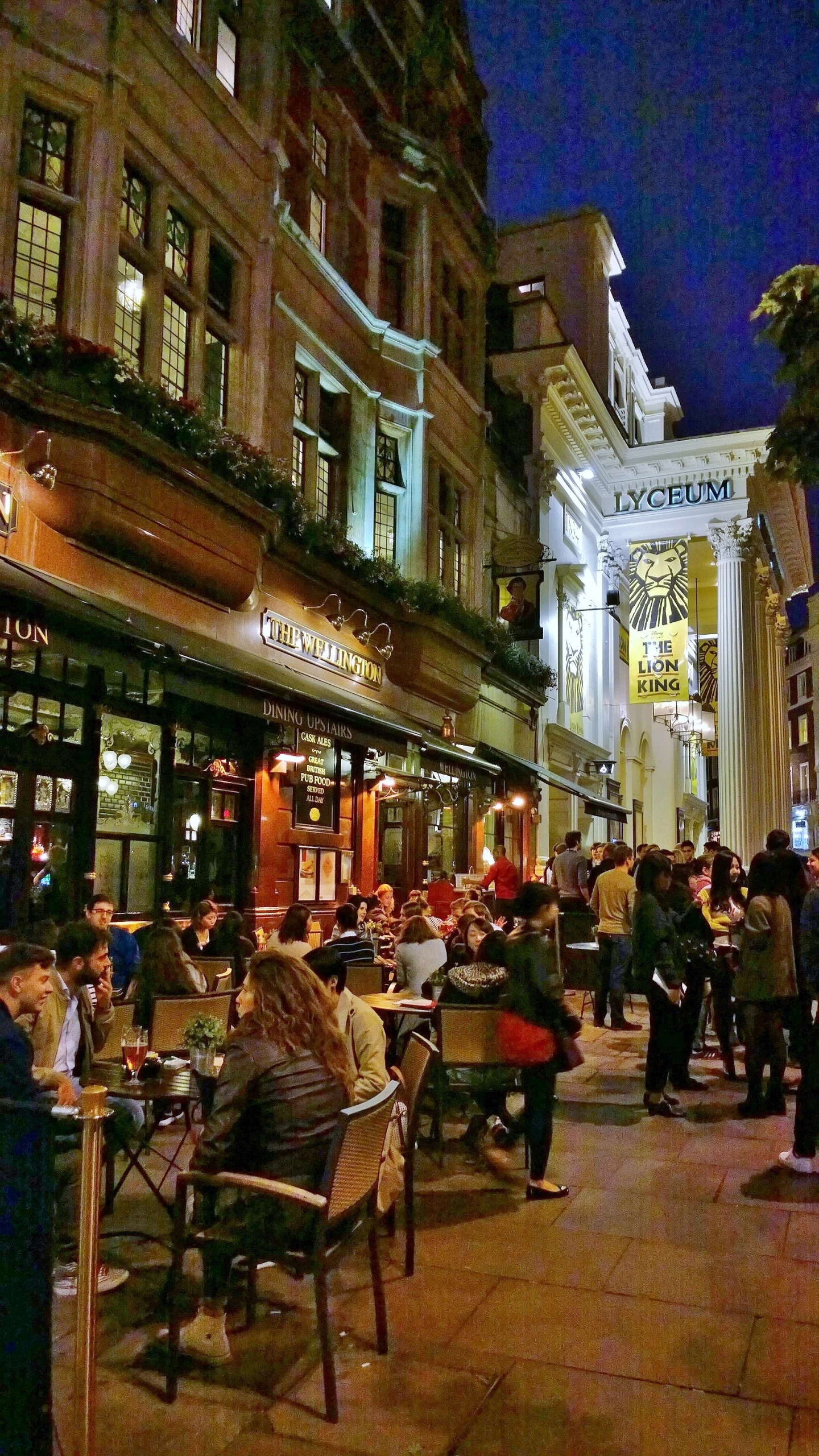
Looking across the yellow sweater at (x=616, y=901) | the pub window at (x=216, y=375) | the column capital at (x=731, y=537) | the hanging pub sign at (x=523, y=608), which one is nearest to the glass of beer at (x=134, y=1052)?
the yellow sweater at (x=616, y=901)

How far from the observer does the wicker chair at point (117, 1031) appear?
19.4 feet

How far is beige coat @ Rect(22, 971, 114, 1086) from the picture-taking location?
185 inches

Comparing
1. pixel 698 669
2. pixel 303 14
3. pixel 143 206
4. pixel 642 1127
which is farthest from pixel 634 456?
pixel 642 1127

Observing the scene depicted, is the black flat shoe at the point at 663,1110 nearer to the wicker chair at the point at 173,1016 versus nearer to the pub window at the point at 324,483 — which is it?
the wicker chair at the point at 173,1016

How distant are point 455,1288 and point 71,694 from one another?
6.89 metres

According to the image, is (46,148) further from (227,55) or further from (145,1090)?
(145,1090)

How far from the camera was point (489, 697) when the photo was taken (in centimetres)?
2011

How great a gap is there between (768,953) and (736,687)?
24600 millimetres

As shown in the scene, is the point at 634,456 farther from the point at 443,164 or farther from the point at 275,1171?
the point at 275,1171

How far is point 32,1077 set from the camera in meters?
2.90

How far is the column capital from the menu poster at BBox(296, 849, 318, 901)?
67.0ft

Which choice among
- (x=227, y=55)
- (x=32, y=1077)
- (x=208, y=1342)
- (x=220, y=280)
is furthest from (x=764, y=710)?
(x=32, y=1077)

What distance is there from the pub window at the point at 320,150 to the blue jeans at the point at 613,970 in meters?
11.6

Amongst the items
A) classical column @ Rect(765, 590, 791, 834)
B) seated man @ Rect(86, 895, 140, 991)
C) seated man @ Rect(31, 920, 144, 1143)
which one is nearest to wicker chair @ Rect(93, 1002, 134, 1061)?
seated man @ Rect(31, 920, 144, 1143)
